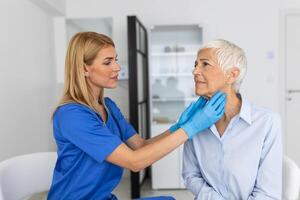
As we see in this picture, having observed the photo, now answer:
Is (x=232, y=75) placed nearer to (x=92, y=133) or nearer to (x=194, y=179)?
(x=194, y=179)

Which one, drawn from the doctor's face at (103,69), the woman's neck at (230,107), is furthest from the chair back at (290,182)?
the doctor's face at (103,69)

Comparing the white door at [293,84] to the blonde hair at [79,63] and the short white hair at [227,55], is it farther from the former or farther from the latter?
the blonde hair at [79,63]

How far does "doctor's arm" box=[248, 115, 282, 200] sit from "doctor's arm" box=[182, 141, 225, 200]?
0.49 feet

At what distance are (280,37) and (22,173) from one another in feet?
10.5

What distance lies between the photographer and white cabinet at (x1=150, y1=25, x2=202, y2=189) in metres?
3.48

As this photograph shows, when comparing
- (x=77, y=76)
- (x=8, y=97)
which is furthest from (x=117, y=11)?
(x=77, y=76)

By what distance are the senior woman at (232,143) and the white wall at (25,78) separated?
5.30 ft

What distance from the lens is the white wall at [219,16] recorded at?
350cm

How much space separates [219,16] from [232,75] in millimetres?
2465

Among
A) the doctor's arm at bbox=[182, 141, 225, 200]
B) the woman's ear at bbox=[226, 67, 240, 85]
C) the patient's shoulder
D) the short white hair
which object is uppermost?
the short white hair

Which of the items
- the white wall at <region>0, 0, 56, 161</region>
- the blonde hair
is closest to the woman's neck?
the blonde hair

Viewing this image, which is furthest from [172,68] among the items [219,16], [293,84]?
[293,84]

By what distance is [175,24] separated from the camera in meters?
3.33

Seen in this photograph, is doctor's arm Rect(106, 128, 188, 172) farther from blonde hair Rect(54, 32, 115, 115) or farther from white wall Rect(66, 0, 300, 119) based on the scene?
white wall Rect(66, 0, 300, 119)
